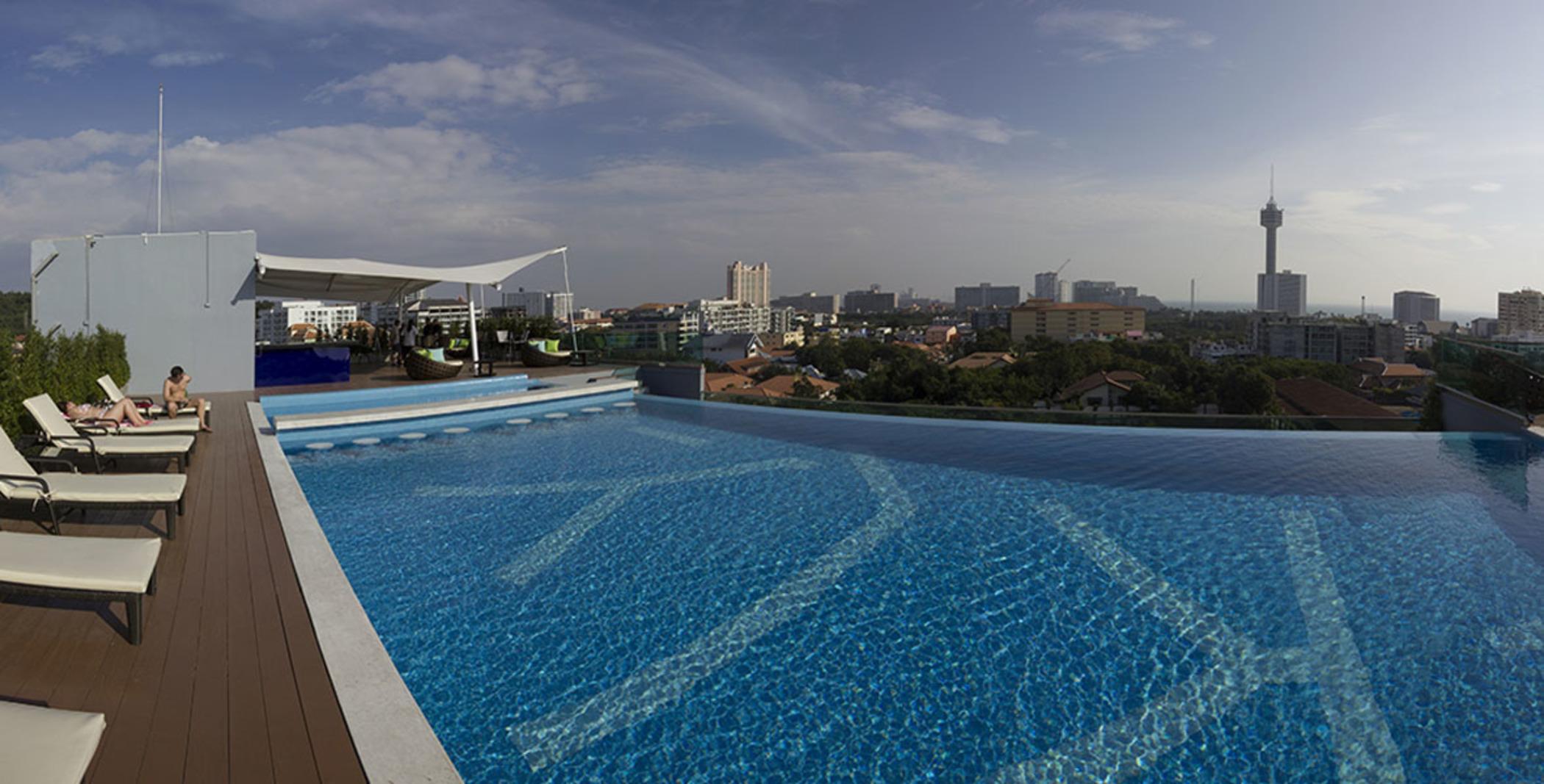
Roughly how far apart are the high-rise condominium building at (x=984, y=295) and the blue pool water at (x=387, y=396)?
17158cm

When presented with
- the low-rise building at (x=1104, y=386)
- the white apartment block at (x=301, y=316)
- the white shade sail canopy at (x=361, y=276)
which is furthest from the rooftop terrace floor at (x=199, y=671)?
the white apartment block at (x=301, y=316)

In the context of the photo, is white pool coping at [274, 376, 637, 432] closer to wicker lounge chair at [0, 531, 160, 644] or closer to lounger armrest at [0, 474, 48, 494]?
lounger armrest at [0, 474, 48, 494]

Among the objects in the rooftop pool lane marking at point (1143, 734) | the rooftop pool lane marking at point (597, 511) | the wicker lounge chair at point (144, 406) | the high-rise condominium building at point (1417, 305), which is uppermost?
the high-rise condominium building at point (1417, 305)

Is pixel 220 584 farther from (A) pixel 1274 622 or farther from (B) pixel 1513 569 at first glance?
(B) pixel 1513 569

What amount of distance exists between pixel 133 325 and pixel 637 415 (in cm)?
849

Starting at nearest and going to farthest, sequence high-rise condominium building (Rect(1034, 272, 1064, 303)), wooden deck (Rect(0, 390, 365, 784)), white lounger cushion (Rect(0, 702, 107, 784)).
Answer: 1. white lounger cushion (Rect(0, 702, 107, 784))
2. wooden deck (Rect(0, 390, 365, 784))
3. high-rise condominium building (Rect(1034, 272, 1064, 303))

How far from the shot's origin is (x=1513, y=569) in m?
5.07

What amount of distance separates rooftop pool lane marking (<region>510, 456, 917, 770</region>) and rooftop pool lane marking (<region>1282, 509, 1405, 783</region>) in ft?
8.42

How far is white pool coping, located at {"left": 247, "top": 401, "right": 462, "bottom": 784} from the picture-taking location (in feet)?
6.93

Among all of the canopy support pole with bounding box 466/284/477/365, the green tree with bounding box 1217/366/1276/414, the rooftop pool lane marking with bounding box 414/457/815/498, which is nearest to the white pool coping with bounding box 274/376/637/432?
the canopy support pole with bounding box 466/284/477/365

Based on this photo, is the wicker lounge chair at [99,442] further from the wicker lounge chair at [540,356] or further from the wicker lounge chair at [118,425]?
the wicker lounge chair at [540,356]

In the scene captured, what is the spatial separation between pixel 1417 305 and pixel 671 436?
97411 mm

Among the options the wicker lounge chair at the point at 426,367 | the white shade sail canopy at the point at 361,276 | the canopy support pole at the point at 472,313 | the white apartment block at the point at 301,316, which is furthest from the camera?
the white apartment block at the point at 301,316

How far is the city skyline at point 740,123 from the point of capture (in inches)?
547
